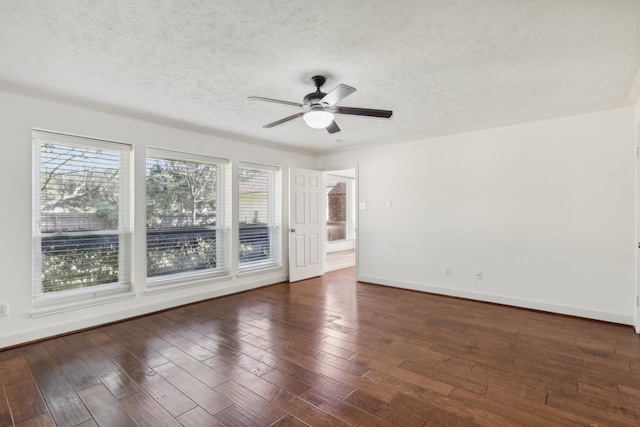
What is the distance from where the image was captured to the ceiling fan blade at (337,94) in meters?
2.29

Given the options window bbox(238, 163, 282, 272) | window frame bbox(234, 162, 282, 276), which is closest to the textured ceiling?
window bbox(238, 163, 282, 272)

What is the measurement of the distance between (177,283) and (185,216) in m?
0.91

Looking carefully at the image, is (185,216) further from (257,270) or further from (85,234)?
(257,270)

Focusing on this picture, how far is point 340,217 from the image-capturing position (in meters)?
7.49

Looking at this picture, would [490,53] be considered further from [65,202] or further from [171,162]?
[65,202]

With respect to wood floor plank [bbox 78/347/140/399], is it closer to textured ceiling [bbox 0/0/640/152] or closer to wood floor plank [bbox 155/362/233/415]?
wood floor plank [bbox 155/362/233/415]

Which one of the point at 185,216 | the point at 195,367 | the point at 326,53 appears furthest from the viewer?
the point at 185,216

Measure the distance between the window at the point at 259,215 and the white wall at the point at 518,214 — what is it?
1693mm

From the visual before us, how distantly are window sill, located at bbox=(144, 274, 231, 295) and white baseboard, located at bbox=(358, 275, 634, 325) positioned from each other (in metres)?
2.57

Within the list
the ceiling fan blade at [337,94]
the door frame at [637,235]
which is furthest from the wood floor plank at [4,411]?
the door frame at [637,235]

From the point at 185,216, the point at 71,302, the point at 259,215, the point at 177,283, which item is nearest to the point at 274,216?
the point at 259,215

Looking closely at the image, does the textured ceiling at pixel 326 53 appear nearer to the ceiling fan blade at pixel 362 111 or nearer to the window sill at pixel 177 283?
the ceiling fan blade at pixel 362 111

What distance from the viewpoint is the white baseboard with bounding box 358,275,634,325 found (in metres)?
3.45

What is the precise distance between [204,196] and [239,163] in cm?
78
